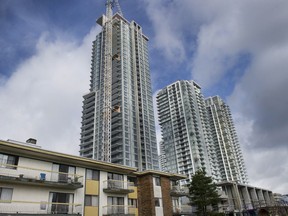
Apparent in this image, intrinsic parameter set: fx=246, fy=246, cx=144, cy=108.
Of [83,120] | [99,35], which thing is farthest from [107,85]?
[99,35]

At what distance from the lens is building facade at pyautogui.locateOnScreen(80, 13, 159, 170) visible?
98.4 metres

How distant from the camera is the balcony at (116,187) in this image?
103 feet

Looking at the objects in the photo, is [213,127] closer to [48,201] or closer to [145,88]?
→ [145,88]

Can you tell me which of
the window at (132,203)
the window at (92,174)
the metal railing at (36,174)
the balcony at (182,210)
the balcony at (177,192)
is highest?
the window at (92,174)

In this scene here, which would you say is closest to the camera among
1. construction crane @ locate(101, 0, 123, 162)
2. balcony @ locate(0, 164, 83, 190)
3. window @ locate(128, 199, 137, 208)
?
balcony @ locate(0, 164, 83, 190)

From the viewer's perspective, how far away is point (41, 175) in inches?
1033

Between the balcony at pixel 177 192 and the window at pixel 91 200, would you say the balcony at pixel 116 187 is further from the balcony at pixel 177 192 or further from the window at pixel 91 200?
the balcony at pixel 177 192

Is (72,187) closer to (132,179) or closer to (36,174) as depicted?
(36,174)

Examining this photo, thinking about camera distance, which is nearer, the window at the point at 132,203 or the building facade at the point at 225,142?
the window at the point at 132,203

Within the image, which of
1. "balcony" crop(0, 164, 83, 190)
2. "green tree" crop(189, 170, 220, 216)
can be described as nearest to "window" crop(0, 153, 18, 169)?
"balcony" crop(0, 164, 83, 190)

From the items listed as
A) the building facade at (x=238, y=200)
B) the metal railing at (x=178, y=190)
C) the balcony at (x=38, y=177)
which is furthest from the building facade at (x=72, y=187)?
the building facade at (x=238, y=200)

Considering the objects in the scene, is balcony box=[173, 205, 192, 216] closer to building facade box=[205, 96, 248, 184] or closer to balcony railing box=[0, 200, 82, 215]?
balcony railing box=[0, 200, 82, 215]

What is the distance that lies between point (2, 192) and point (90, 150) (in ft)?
266

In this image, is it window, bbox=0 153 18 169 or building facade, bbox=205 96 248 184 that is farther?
building facade, bbox=205 96 248 184
